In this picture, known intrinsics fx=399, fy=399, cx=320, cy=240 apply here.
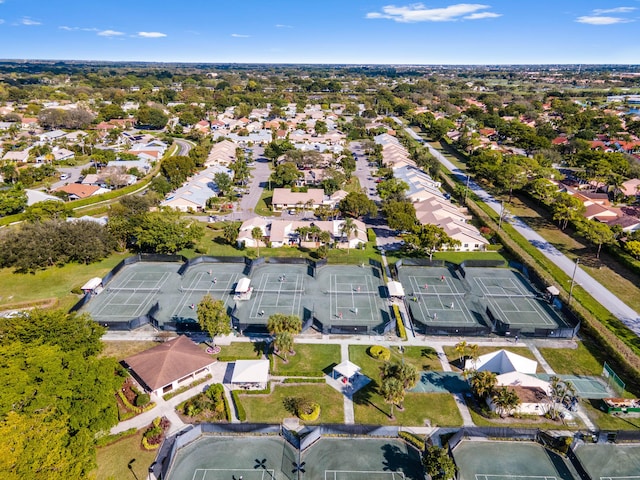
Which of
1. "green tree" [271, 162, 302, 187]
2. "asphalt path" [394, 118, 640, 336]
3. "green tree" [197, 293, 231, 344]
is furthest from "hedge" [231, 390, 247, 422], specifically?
"green tree" [271, 162, 302, 187]

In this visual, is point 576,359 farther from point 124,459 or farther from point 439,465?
point 124,459

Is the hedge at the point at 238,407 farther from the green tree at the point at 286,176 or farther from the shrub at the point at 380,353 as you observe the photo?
the green tree at the point at 286,176

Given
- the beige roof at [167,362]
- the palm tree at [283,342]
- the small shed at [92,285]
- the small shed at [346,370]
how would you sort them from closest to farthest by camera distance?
the beige roof at [167,362] < the small shed at [346,370] < the palm tree at [283,342] < the small shed at [92,285]

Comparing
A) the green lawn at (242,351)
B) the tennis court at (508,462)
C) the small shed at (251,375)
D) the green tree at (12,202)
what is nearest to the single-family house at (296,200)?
the green lawn at (242,351)

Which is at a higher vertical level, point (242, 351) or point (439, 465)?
point (439, 465)

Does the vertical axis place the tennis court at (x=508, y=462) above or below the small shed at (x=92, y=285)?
below

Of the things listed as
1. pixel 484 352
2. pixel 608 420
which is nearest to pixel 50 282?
pixel 484 352

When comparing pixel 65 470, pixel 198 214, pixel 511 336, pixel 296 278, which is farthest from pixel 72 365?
pixel 198 214
